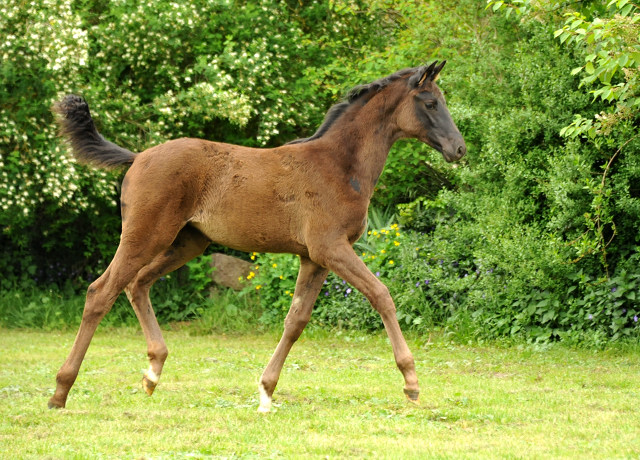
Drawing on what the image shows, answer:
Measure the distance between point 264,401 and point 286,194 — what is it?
156 cm

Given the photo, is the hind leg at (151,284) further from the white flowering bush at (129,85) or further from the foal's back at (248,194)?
the white flowering bush at (129,85)

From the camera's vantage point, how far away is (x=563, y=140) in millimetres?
10516

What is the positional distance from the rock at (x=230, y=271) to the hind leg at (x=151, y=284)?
7198 mm

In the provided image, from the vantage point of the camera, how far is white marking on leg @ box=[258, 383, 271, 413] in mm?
6145

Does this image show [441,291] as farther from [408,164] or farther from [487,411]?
[487,411]

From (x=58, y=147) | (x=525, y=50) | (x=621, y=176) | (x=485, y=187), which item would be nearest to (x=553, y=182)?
(x=621, y=176)

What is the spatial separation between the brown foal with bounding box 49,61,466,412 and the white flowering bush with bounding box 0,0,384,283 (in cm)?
572

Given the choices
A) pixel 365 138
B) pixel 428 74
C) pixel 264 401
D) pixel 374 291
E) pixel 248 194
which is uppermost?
pixel 428 74

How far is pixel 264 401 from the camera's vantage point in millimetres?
6211

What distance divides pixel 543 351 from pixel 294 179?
189 inches

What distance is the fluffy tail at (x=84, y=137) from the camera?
6.59 metres

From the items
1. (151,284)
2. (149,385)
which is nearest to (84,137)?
(151,284)

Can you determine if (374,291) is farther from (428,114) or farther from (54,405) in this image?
(54,405)

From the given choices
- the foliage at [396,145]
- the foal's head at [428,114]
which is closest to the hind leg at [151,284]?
the foal's head at [428,114]
